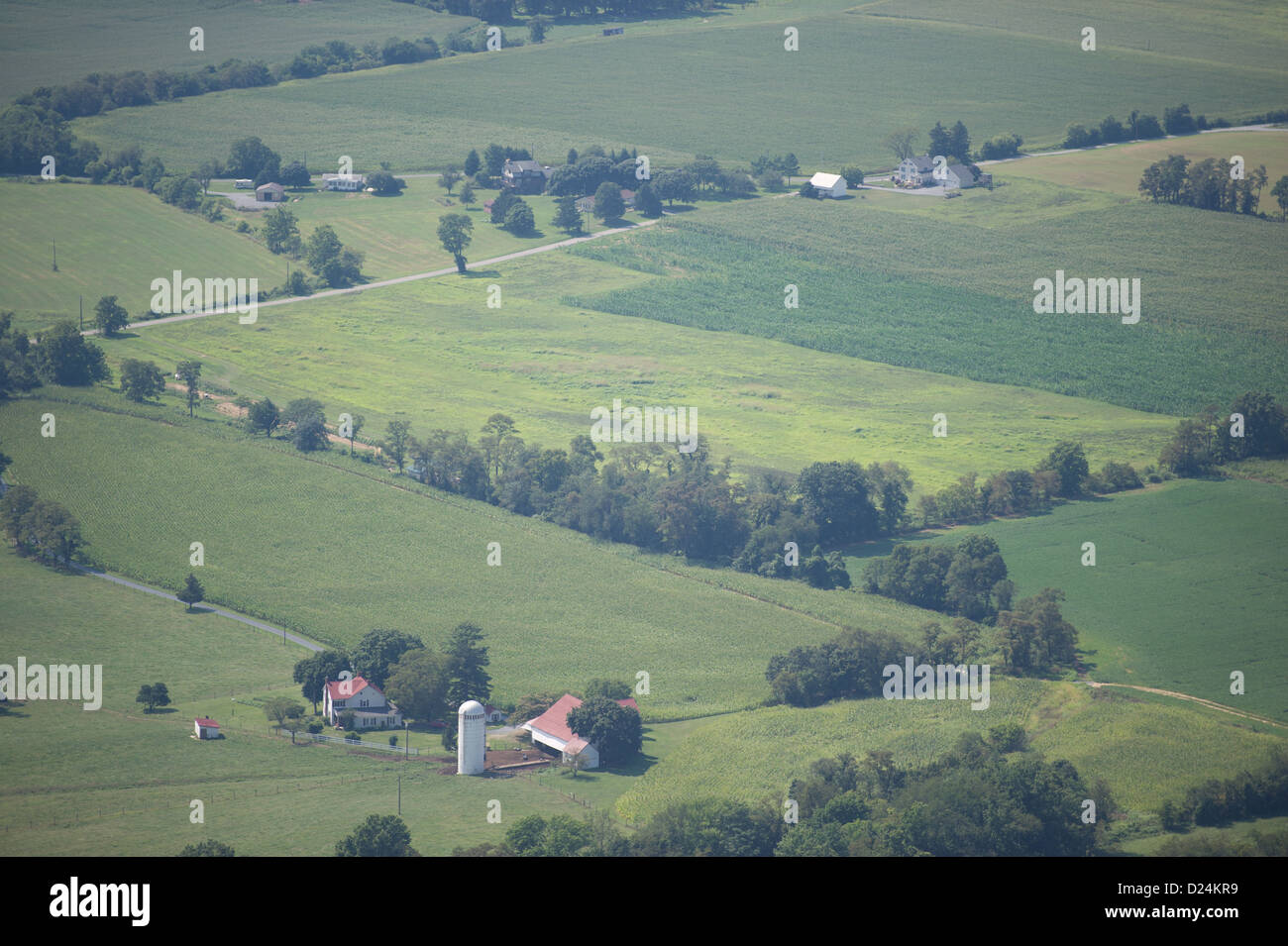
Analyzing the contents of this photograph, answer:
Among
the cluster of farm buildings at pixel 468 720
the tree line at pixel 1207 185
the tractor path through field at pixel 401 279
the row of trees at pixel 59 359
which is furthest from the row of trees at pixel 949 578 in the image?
the tree line at pixel 1207 185

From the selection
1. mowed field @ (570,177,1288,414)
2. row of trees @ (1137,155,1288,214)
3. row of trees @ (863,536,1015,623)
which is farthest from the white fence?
row of trees @ (1137,155,1288,214)

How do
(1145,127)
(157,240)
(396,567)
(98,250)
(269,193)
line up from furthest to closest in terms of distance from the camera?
(1145,127) < (269,193) < (157,240) < (98,250) < (396,567)

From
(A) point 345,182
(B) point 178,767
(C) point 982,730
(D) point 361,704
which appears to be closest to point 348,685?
(D) point 361,704

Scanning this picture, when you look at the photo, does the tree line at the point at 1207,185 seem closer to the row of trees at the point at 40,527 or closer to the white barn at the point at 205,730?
the row of trees at the point at 40,527

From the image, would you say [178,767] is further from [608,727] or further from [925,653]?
[925,653]

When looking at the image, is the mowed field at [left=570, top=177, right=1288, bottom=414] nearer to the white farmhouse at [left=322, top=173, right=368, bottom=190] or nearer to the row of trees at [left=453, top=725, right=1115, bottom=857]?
the white farmhouse at [left=322, top=173, right=368, bottom=190]

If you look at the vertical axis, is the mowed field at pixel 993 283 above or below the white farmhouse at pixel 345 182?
below

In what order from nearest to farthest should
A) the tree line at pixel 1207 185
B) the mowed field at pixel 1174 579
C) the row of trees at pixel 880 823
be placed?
the row of trees at pixel 880 823, the mowed field at pixel 1174 579, the tree line at pixel 1207 185
